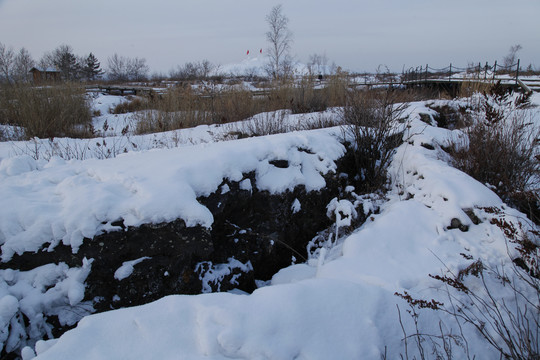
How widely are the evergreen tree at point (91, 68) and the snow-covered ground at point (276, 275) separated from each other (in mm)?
47336

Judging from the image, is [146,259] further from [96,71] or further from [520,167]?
[96,71]

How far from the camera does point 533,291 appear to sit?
225 centimetres

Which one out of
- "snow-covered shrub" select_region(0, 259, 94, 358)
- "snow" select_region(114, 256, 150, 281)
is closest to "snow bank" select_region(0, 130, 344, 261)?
"snow-covered shrub" select_region(0, 259, 94, 358)

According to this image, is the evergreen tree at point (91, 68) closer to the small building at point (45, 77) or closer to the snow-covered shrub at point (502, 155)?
the small building at point (45, 77)

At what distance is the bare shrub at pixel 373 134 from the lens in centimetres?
467

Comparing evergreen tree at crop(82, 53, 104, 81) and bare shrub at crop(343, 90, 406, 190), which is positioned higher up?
evergreen tree at crop(82, 53, 104, 81)

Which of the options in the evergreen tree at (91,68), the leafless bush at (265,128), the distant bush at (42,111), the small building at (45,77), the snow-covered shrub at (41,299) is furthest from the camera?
the evergreen tree at (91,68)

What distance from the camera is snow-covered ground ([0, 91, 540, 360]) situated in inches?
57.2

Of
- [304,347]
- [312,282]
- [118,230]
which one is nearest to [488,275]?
[312,282]

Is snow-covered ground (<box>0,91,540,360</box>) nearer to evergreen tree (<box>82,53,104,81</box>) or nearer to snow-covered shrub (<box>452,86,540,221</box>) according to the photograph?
Answer: snow-covered shrub (<box>452,86,540,221</box>)

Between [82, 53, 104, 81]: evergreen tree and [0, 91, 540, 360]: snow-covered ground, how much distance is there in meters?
47.3

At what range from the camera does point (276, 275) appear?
317 centimetres

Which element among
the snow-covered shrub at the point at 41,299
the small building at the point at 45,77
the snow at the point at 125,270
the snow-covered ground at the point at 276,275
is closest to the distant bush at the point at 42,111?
the small building at the point at 45,77

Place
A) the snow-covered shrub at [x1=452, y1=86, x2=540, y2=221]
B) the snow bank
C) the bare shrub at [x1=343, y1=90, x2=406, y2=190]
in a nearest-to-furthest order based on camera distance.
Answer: the snow bank → the snow-covered shrub at [x1=452, y1=86, x2=540, y2=221] → the bare shrub at [x1=343, y1=90, x2=406, y2=190]
